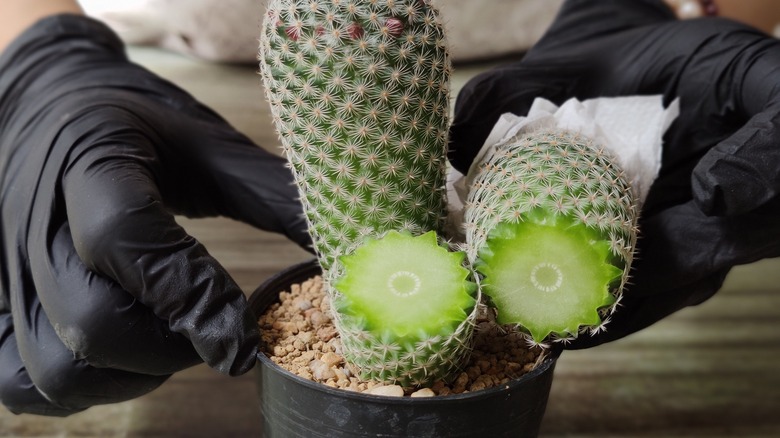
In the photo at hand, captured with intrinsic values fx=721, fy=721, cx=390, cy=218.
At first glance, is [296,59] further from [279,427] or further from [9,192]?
[9,192]

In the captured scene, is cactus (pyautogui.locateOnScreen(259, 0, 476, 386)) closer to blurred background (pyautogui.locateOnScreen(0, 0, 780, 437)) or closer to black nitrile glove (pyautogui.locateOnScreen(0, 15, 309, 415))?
black nitrile glove (pyautogui.locateOnScreen(0, 15, 309, 415))

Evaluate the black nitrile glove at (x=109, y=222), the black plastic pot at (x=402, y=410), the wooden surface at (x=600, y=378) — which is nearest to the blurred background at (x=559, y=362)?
the wooden surface at (x=600, y=378)

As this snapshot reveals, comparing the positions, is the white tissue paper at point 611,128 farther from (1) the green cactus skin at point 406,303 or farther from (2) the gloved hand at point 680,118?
(1) the green cactus skin at point 406,303

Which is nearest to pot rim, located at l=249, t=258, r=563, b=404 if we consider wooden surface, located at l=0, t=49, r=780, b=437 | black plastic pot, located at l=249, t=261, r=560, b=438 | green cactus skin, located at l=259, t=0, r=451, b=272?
→ black plastic pot, located at l=249, t=261, r=560, b=438

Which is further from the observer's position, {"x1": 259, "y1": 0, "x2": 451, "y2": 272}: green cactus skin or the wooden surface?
→ the wooden surface

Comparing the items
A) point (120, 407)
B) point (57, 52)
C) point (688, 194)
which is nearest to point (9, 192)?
point (57, 52)

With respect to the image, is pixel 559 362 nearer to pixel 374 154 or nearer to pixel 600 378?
pixel 600 378
